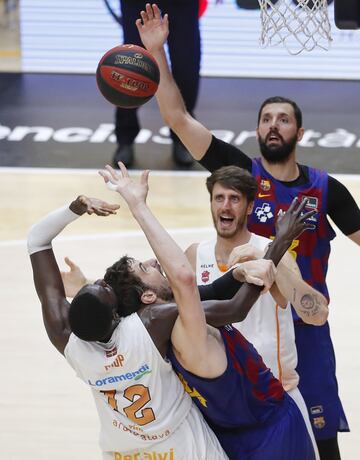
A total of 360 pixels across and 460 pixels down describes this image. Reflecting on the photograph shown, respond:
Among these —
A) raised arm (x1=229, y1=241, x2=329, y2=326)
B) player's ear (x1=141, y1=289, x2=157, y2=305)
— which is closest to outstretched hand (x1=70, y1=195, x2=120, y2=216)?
player's ear (x1=141, y1=289, x2=157, y2=305)

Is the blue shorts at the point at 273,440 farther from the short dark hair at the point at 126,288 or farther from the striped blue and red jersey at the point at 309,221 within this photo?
the striped blue and red jersey at the point at 309,221

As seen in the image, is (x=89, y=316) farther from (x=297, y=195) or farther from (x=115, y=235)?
(x=115, y=235)

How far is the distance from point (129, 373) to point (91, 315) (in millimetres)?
280

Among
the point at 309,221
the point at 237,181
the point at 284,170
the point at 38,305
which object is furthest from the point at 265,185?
the point at 38,305

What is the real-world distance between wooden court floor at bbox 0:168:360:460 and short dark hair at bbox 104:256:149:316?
193cm

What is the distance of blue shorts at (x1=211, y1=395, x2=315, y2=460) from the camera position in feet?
13.1

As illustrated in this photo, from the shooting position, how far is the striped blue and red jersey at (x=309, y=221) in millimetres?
5102

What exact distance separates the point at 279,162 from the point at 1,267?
3481mm

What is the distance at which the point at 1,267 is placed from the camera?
8.23 metres

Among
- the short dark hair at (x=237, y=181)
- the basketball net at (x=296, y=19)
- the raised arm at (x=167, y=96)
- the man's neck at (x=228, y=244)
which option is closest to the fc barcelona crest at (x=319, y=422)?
the man's neck at (x=228, y=244)

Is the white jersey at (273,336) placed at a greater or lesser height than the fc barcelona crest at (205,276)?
lesser

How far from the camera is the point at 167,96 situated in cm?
530

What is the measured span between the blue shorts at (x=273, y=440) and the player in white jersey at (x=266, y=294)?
344 millimetres

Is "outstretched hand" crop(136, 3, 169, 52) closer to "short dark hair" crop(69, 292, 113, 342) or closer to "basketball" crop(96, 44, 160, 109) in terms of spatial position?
"basketball" crop(96, 44, 160, 109)
